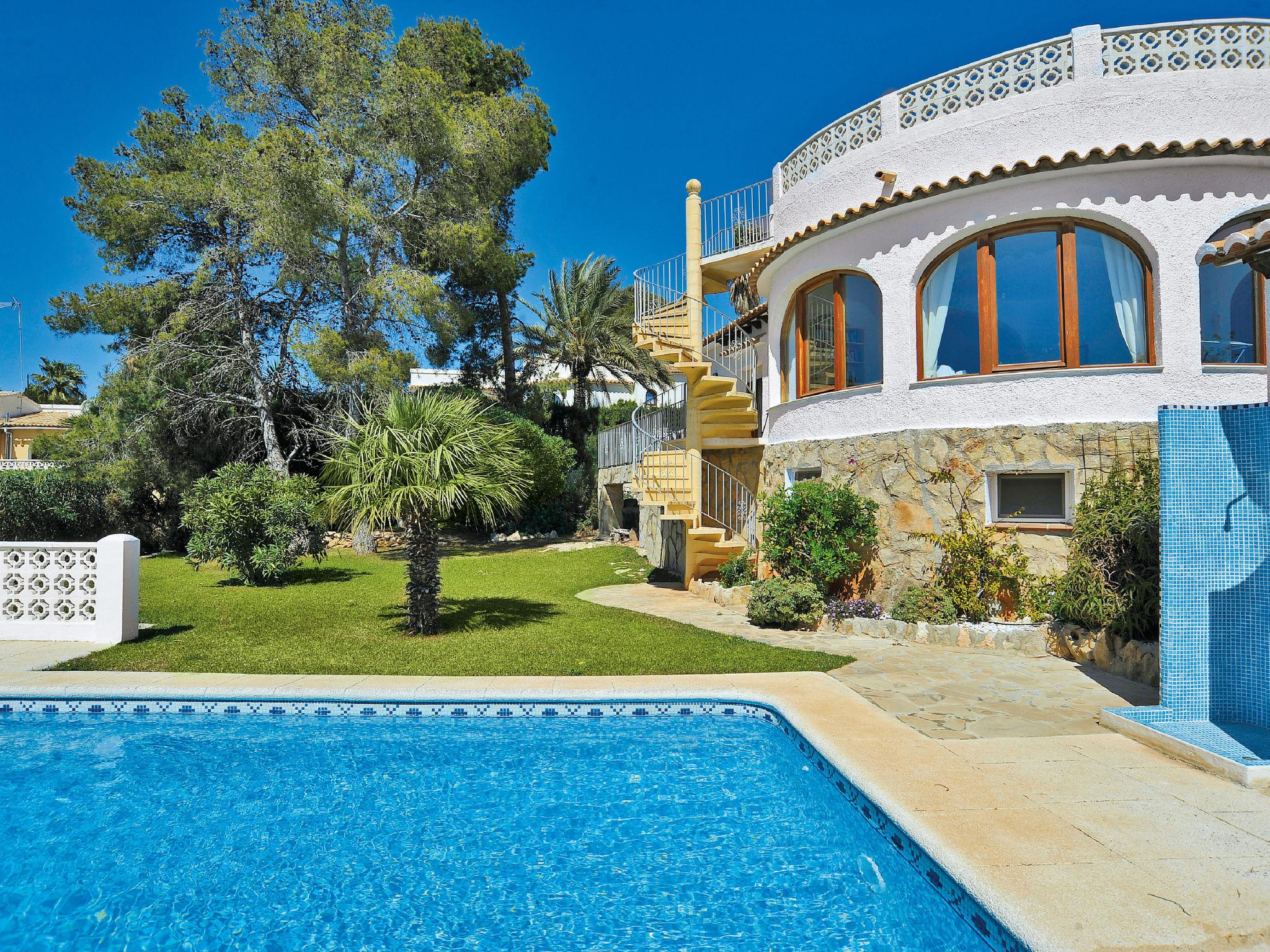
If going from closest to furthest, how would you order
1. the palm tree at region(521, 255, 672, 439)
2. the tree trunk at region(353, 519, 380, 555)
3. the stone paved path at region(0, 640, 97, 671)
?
the stone paved path at region(0, 640, 97, 671) → the tree trunk at region(353, 519, 380, 555) → the palm tree at region(521, 255, 672, 439)

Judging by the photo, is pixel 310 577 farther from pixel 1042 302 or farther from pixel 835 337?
pixel 1042 302

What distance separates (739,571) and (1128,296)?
7232 millimetres

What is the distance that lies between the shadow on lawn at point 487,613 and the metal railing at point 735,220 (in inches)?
318

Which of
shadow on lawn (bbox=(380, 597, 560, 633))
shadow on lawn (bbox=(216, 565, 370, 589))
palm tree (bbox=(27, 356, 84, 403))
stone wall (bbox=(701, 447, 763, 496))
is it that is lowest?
shadow on lawn (bbox=(380, 597, 560, 633))

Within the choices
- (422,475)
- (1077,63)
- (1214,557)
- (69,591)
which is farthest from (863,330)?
(69,591)

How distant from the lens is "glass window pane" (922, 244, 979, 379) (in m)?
9.71

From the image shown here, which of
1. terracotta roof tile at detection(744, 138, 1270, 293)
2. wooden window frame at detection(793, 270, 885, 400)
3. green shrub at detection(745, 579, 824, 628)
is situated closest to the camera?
terracotta roof tile at detection(744, 138, 1270, 293)

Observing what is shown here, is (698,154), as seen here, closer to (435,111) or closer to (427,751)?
(435,111)

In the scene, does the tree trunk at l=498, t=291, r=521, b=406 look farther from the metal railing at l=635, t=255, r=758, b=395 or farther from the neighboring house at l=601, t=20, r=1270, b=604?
the neighboring house at l=601, t=20, r=1270, b=604

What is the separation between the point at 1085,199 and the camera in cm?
889

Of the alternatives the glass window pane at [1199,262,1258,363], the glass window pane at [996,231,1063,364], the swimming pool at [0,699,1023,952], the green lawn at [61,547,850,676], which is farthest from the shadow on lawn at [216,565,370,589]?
the glass window pane at [1199,262,1258,363]

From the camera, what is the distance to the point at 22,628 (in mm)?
9656

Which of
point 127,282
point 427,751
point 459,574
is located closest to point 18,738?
point 427,751

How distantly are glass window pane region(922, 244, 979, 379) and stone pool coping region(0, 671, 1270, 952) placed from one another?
5144mm
